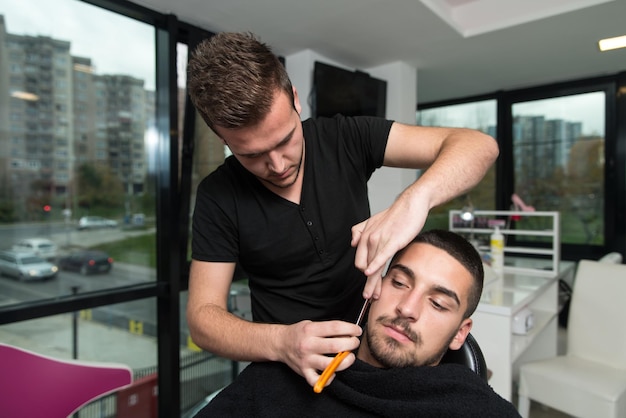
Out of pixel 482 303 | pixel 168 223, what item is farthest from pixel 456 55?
pixel 168 223

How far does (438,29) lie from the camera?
265 cm

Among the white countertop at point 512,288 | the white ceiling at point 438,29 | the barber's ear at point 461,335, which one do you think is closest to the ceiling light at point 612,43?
the white ceiling at point 438,29

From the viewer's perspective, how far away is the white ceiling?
2.31 metres

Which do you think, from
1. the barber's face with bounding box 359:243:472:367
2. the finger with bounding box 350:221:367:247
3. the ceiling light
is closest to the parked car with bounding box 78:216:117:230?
the barber's face with bounding box 359:243:472:367

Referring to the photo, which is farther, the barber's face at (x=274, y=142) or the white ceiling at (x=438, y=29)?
the white ceiling at (x=438, y=29)

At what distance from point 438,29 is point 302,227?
2.05m

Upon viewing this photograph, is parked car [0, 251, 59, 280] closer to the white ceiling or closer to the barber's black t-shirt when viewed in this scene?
the barber's black t-shirt

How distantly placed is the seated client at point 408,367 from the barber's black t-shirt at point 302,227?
0.52ft

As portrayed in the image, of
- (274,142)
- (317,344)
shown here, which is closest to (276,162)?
(274,142)

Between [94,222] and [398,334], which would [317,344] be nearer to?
[398,334]

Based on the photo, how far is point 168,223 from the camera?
2.52 m

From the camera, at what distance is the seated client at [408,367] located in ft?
3.46

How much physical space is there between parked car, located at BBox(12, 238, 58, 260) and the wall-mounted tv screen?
1823mm

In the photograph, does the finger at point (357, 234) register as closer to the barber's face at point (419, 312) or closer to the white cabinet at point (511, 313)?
the barber's face at point (419, 312)
